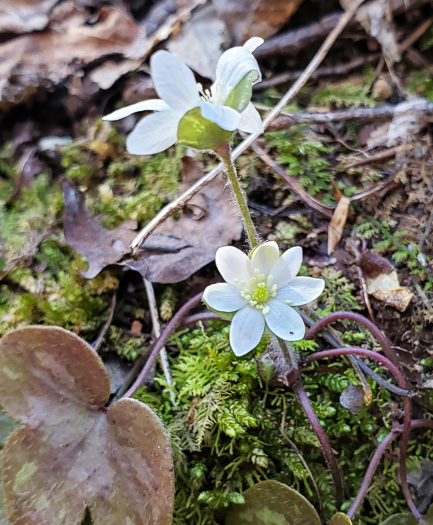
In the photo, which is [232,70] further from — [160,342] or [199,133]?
[160,342]

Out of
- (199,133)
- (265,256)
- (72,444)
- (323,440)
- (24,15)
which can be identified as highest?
(24,15)

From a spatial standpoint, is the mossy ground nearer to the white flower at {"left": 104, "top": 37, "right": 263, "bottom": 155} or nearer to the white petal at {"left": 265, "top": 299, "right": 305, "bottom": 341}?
the white petal at {"left": 265, "top": 299, "right": 305, "bottom": 341}

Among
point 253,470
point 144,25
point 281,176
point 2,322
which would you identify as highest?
point 144,25

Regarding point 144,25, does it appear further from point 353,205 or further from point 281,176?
point 353,205

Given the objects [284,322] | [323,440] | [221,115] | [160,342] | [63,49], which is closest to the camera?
[221,115]

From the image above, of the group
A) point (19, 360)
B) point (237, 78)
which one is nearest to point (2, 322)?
point (19, 360)

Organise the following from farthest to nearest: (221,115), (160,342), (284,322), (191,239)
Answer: (191,239) < (160,342) < (284,322) < (221,115)

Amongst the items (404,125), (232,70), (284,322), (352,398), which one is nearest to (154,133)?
(232,70)
